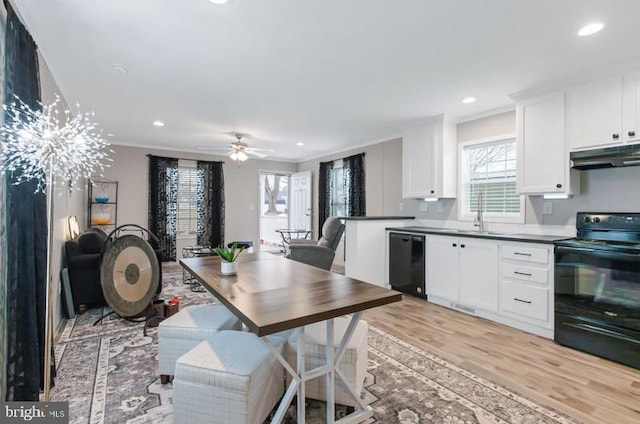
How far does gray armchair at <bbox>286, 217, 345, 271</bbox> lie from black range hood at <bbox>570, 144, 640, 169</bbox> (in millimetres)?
2971

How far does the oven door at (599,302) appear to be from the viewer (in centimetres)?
241

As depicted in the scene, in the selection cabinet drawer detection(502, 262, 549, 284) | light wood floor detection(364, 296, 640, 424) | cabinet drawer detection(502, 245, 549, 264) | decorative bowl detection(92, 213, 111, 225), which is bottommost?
light wood floor detection(364, 296, 640, 424)

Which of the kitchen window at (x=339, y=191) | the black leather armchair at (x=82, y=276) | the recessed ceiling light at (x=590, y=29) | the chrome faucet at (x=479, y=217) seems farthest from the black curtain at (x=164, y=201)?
the recessed ceiling light at (x=590, y=29)

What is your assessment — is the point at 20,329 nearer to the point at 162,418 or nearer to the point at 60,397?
the point at 60,397

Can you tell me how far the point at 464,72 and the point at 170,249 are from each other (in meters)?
5.97

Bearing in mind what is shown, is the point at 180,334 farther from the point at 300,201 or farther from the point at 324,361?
the point at 300,201

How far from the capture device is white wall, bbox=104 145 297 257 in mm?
5984

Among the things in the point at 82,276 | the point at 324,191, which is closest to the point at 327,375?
the point at 82,276

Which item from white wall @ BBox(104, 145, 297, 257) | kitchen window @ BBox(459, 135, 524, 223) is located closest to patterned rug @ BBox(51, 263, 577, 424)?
kitchen window @ BBox(459, 135, 524, 223)

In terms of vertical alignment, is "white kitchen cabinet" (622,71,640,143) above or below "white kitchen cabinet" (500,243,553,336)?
above

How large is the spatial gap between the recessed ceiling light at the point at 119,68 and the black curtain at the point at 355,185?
4.03m

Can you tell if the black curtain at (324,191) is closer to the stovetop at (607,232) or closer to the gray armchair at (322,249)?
the gray armchair at (322,249)

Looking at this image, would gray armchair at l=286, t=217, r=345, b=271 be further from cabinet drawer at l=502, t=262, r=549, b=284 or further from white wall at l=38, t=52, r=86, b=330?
white wall at l=38, t=52, r=86, b=330

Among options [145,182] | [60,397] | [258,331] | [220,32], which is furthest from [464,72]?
[145,182]
